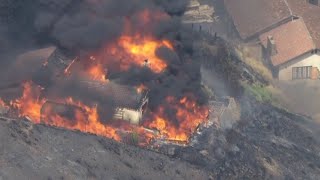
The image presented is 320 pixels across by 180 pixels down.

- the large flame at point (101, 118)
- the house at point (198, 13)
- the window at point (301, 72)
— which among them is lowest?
the large flame at point (101, 118)

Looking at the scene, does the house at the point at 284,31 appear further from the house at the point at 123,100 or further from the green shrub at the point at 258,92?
the house at the point at 123,100

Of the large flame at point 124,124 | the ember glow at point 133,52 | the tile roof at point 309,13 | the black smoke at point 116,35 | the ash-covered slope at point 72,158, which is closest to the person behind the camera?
the ash-covered slope at point 72,158

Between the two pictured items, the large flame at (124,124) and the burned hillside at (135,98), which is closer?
the burned hillside at (135,98)

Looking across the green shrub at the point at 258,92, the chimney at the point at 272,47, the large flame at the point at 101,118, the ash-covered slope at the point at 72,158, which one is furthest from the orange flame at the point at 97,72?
the chimney at the point at 272,47

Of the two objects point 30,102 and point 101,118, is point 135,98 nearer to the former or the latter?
point 101,118

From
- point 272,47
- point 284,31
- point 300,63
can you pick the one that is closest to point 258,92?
point 272,47
